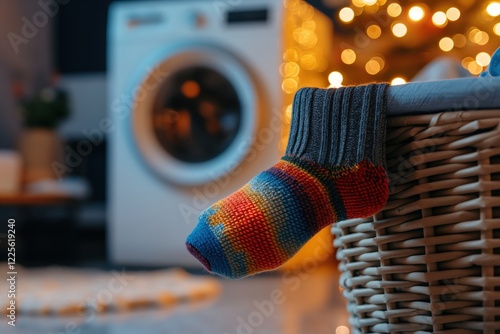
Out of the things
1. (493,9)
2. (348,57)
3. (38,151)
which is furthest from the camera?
(38,151)

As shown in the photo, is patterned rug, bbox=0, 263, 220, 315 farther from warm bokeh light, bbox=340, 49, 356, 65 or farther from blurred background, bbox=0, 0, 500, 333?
warm bokeh light, bbox=340, 49, 356, 65

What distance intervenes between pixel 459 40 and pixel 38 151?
163cm

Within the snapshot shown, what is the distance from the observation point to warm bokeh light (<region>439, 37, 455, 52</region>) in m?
2.09

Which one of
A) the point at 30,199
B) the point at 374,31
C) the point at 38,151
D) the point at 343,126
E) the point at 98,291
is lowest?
the point at 98,291

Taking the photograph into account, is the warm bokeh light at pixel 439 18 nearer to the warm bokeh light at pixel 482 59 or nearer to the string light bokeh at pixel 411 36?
the string light bokeh at pixel 411 36

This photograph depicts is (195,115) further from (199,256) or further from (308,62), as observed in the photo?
(199,256)

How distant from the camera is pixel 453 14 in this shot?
2074 mm

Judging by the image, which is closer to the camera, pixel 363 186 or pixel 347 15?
pixel 363 186

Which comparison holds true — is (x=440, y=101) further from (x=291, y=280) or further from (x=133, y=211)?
(x=133, y=211)

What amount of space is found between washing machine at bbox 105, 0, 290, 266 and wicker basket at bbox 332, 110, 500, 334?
1.30 metres

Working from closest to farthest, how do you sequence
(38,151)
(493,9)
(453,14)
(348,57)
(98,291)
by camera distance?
(98,291) → (493,9) → (453,14) → (348,57) → (38,151)

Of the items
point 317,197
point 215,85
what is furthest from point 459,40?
point 317,197

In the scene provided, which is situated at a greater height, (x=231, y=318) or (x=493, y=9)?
(x=493, y=9)

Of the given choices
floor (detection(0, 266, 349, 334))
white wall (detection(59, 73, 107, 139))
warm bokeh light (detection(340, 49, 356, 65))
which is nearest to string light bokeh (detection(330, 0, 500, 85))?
warm bokeh light (detection(340, 49, 356, 65))
